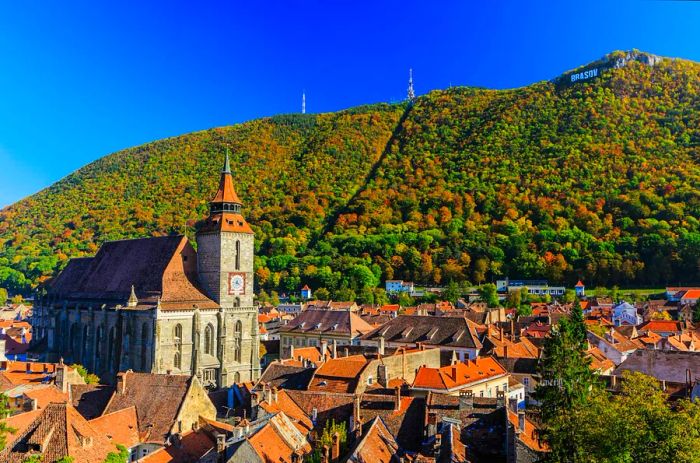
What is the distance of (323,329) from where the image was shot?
8069 cm

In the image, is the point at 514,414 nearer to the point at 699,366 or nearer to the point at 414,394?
the point at 414,394

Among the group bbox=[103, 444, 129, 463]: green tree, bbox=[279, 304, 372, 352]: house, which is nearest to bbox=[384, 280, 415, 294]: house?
bbox=[279, 304, 372, 352]: house

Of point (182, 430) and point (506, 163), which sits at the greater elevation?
point (506, 163)

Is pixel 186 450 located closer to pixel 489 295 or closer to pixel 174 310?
pixel 174 310

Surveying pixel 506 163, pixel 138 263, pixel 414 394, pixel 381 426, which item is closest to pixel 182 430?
pixel 381 426

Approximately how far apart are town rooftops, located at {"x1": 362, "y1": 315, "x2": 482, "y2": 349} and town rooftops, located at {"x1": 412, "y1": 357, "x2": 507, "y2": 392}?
37.1 ft

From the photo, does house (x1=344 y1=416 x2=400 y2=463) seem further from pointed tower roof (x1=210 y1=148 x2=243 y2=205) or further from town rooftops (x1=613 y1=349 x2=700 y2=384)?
pointed tower roof (x1=210 y1=148 x2=243 y2=205)

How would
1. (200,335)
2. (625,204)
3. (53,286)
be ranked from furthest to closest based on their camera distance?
(625,204), (53,286), (200,335)

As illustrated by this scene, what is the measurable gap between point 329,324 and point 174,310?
87.9 feet

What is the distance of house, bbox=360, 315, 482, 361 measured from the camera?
63.6 meters

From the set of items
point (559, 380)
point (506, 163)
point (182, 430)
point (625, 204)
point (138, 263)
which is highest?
point (506, 163)

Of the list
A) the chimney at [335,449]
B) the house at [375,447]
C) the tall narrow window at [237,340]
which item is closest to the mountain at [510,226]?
the tall narrow window at [237,340]

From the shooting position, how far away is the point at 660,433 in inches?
844

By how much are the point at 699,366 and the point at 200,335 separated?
133 ft
